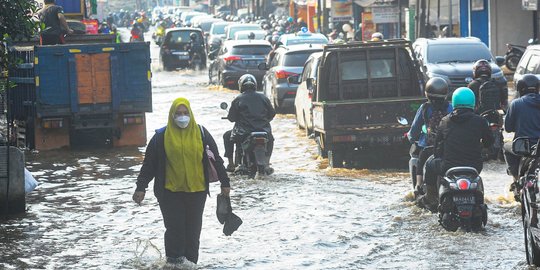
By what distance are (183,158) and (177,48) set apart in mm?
40409

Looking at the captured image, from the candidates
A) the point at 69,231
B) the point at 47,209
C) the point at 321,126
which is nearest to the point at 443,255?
the point at 69,231

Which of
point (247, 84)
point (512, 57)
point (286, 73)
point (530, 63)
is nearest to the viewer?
point (247, 84)

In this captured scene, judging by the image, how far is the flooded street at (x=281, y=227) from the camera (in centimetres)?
1130

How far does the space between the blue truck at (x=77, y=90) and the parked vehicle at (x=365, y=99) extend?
397 cm

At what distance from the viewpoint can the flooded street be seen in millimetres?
11297

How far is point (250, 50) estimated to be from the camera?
3672cm

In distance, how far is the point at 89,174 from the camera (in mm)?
19031

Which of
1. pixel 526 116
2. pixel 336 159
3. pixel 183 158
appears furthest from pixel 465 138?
pixel 336 159

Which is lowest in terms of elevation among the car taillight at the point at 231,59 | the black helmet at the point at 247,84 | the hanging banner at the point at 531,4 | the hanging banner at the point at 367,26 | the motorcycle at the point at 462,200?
the motorcycle at the point at 462,200

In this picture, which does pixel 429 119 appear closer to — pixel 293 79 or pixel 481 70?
pixel 481 70

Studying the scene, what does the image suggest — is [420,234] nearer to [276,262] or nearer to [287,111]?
[276,262]

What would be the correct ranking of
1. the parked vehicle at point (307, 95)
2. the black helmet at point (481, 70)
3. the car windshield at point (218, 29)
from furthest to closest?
the car windshield at point (218, 29)
the parked vehicle at point (307, 95)
the black helmet at point (481, 70)

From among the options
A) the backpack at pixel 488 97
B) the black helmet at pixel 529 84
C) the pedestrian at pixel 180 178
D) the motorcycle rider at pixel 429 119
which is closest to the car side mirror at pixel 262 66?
the backpack at pixel 488 97

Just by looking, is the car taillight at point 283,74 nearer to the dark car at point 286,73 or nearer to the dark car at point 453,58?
the dark car at point 286,73
